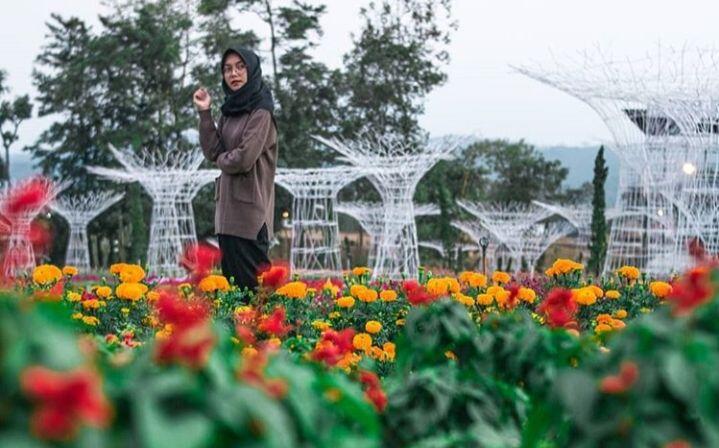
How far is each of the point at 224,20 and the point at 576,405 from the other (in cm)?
2909

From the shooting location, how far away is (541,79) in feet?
48.1

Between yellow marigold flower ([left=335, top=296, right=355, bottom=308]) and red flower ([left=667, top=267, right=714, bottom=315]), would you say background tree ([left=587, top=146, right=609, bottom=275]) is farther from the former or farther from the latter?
Answer: red flower ([left=667, top=267, right=714, bottom=315])

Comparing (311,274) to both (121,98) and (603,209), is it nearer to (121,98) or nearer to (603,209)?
(603,209)

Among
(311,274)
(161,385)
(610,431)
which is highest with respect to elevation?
(161,385)

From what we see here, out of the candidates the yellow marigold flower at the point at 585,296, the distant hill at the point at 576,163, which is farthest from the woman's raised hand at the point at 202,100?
the distant hill at the point at 576,163

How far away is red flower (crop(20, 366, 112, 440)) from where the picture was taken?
0.78 meters

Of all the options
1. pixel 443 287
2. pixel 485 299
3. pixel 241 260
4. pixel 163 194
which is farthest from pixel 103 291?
pixel 163 194

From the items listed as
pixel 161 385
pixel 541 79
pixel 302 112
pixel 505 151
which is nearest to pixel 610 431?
pixel 161 385

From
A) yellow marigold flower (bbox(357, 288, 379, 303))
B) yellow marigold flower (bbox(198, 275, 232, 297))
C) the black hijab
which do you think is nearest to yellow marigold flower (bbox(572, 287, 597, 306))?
yellow marigold flower (bbox(357, 288, 379, 303))

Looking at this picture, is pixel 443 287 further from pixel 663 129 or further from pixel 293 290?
pixel 663 129

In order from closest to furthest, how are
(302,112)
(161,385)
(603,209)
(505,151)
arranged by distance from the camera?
(161,385) → (603,209) → (302,112) → (505,151)

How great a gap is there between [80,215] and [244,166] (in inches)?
889

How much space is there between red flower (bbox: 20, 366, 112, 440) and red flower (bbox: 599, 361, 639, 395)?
0.58 metres

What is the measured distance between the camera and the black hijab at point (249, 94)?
5.19 m
